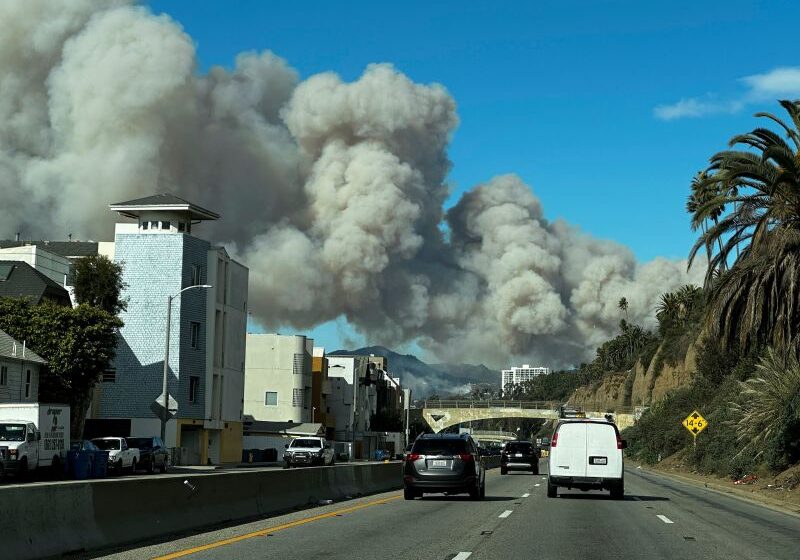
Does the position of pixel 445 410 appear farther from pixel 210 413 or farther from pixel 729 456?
pixel 729 456

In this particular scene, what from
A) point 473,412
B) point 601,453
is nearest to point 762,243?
point 601,453

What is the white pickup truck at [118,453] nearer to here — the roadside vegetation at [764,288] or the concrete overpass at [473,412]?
the roadside vegetation at [764,288]

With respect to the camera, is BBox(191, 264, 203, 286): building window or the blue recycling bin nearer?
the blue recycling bin

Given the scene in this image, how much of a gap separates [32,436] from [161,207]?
48.5 meters

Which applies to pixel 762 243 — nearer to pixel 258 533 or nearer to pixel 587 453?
pixel 587 453

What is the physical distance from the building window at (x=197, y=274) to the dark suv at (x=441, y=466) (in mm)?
49933

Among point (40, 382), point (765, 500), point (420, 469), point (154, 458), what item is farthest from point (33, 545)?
point (40, 382)

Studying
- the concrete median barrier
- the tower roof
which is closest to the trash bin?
the concrete median barrier

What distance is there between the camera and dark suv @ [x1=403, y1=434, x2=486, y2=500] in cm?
2467

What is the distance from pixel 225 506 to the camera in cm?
1827

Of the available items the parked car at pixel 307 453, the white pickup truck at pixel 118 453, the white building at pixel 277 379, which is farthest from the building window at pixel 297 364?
the white pickup truck at pixel 118 453

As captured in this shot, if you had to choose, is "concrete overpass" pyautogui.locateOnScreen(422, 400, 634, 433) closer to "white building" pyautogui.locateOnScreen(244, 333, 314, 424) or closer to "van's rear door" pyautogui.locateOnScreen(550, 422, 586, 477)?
"white building" pyautogui.locateOnScreen(244, 333, 314, 424)

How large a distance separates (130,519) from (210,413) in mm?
59916

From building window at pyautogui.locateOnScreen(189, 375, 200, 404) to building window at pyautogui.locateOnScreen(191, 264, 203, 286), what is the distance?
21.8 feet
